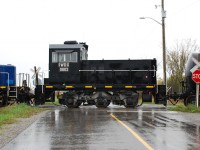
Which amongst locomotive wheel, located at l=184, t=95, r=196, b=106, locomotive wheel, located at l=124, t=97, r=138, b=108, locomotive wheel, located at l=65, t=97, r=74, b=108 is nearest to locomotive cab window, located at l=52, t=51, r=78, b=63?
locomotive wheel, located at l=65, t=97, r=74, b=108

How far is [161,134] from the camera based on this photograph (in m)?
11.8

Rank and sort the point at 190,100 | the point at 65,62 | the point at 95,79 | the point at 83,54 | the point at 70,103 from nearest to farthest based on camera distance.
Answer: the point at 190,100 → the point at 70,103 → the point at 65,62 → the point at 95,79 → the point at 83,54

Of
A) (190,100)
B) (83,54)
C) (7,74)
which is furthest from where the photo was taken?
(7,74)

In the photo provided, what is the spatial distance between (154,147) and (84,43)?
2237 centimetres

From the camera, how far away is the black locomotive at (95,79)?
96.6 ft

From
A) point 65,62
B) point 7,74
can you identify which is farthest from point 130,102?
point 7,74

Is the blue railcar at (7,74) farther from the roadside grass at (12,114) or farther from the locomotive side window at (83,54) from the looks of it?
the roadside grass at (12,114)

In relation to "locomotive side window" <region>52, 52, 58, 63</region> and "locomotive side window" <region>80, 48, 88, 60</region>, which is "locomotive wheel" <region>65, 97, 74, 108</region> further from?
"locomotive side window" <region>80, 48, 88, 60</region>

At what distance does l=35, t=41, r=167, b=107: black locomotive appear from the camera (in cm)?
2945

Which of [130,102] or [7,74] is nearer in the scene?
[130,102]

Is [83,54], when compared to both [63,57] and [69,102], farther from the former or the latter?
[69,102]

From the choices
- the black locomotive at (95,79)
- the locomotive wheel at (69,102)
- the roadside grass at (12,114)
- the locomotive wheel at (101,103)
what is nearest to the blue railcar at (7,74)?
the black locomotive at (95,79)

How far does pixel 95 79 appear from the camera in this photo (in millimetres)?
29906

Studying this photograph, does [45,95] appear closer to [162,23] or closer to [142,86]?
[142,86]
